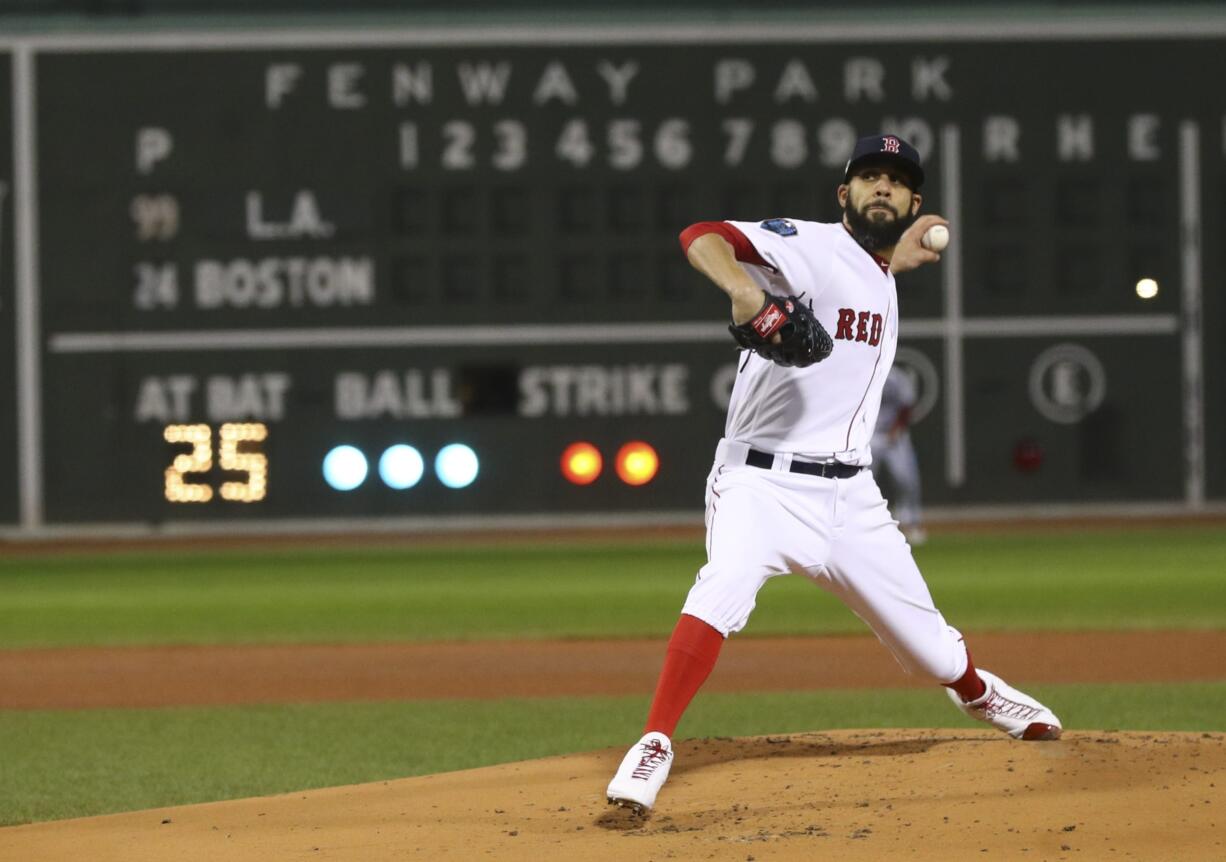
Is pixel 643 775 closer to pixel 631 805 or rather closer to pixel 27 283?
pixel 631 805

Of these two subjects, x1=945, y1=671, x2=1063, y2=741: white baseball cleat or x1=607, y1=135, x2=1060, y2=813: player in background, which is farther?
x1=945, y1=671, x2=1063, y2=741: white baseball cleat

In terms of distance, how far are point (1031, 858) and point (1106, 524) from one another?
458 inches

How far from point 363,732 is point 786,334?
2850 mm

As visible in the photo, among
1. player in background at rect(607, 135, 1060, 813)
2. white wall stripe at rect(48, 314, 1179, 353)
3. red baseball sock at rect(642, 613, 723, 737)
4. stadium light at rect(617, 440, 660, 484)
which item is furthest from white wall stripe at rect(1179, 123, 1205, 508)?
red baseball sock at rect(642, 613, 723, 737)

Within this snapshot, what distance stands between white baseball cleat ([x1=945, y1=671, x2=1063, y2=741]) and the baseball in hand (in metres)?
1.08

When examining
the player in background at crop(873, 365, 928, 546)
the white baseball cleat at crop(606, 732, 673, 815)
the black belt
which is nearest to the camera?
the white baseball cleat at crop(606, 732, 673, 815)

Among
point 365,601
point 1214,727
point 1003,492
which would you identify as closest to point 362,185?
point 365,601

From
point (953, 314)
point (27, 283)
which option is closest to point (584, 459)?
point (953, 314)

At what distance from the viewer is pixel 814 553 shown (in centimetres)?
428

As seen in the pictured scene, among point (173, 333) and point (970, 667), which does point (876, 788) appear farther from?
point (173, 333)

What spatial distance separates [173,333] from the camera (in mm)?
13969

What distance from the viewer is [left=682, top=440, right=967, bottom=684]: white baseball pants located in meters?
4.20

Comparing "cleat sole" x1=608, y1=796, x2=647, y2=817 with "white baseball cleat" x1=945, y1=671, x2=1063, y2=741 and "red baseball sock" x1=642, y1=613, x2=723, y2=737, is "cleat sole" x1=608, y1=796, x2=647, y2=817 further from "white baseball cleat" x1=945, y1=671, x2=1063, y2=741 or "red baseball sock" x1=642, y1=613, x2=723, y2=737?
"white baseball cleat" x1=945, y1=671, x2=1063, y2=741

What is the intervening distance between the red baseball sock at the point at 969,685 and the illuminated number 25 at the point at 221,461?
9.79 metres
